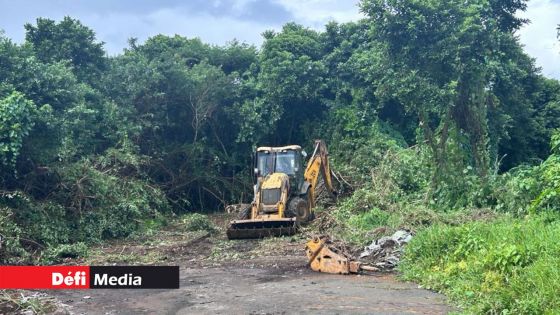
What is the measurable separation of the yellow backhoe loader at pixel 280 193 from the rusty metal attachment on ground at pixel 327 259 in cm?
388

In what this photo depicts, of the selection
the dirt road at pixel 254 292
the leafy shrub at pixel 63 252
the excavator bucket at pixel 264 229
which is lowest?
the dirt road at pixel 254 292

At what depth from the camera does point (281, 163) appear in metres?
16.7

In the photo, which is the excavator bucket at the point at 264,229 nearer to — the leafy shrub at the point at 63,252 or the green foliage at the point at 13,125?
the leafy shrub at the point at 63,252

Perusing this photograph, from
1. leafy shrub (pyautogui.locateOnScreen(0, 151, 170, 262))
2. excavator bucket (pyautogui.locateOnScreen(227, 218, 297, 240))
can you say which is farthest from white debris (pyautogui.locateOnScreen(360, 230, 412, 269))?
leafy shrub (pyautogui.locateOnScreen(0, 151, 170, 262))

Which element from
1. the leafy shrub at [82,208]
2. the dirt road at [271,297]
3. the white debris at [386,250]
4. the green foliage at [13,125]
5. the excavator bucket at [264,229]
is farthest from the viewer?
the excavator bucket at [264,229]

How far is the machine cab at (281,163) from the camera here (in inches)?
655

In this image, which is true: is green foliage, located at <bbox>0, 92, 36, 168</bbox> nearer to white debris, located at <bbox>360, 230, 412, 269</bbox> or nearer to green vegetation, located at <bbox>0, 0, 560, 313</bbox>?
green vegetation, located at <bbox>0, 0, 560, 313</bbox>

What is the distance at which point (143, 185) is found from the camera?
1883 centimetres

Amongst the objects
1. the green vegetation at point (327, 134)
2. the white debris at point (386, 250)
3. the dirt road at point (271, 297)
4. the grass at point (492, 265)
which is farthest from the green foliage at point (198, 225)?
the grass at point (492, 265)

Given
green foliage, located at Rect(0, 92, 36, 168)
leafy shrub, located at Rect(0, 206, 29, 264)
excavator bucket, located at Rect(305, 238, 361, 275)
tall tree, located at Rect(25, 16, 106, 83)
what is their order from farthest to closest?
tall tree, located at Rect(25, 16, 106, 83) → green foliage, located at Rect(0, 92, 36, 168) → leafy shrub, located at Rect(0, 206, 29, 264) → excavator bucket, located at Rect(305, 238, 361, 275)

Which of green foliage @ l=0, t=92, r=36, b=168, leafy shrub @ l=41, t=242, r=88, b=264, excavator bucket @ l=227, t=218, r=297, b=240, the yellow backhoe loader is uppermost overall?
green foliage @ l=0, t=92, r=36, b=168

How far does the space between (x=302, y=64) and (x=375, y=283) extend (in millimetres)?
14856

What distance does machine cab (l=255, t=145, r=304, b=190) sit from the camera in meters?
16.6

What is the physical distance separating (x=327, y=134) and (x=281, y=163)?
21.8 ft
